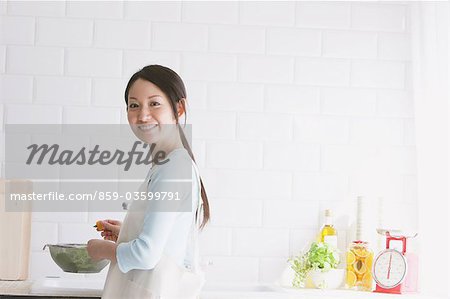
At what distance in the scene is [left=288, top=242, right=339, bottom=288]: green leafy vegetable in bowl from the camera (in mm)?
2648

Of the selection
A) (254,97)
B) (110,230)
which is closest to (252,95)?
(254,97)

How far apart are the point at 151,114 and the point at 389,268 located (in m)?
1.01

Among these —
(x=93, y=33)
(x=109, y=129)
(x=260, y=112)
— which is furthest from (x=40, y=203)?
(x=260, y=112)

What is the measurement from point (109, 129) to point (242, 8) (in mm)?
632

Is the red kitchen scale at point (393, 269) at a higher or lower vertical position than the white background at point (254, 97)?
lower

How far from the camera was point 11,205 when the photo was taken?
8.61ft

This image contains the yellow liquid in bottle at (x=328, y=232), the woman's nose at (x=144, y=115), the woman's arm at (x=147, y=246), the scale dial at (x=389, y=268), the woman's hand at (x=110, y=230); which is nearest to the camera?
the woman's arm at (x=147, y=246)

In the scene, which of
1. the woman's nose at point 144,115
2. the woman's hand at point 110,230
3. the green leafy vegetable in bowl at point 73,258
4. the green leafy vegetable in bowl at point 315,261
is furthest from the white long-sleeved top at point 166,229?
the green leafy vegetable in bowl at point 315,261

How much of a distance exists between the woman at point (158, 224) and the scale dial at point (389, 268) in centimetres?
80

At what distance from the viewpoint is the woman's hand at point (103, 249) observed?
1.92m

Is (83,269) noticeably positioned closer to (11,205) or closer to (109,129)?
(11,205)

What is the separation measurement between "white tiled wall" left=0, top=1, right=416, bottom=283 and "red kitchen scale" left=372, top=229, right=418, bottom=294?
23cm

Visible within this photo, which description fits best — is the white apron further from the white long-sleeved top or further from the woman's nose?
the woman's nose

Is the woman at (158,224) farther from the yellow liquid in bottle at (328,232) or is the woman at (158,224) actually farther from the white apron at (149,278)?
the yellow liquid in bottle at (328,232)
